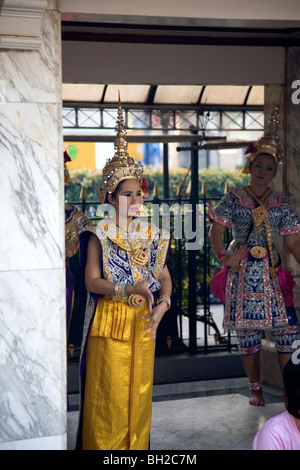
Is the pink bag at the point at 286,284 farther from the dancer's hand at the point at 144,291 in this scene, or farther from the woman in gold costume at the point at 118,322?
the dancer's hand at the point at 144,291

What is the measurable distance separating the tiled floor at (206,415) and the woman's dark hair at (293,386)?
2.02m

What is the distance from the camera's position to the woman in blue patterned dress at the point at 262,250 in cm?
508

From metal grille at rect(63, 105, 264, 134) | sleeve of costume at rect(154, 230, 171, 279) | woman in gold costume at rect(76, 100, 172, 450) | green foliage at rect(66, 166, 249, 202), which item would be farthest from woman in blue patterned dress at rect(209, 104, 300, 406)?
green foliage at rect(66, 166, 249, 202)

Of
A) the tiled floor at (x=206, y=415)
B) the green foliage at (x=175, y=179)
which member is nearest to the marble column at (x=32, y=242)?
the tiled floor at (x=206, y=415)

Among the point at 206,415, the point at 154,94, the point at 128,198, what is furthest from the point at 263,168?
the point at 154,94

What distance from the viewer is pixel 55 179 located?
331 cm

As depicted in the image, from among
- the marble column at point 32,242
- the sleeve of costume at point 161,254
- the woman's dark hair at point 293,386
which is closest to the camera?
the woman's dark hair at point 293,386

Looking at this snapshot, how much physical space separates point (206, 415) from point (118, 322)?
1.60 metres

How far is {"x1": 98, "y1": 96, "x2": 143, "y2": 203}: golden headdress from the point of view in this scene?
3.94m

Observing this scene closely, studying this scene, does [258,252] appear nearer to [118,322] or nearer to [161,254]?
[161,254]

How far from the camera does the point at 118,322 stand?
385cm

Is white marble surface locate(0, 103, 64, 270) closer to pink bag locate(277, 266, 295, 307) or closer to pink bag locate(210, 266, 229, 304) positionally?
pink bag locate(210, 266, 229, 304)
